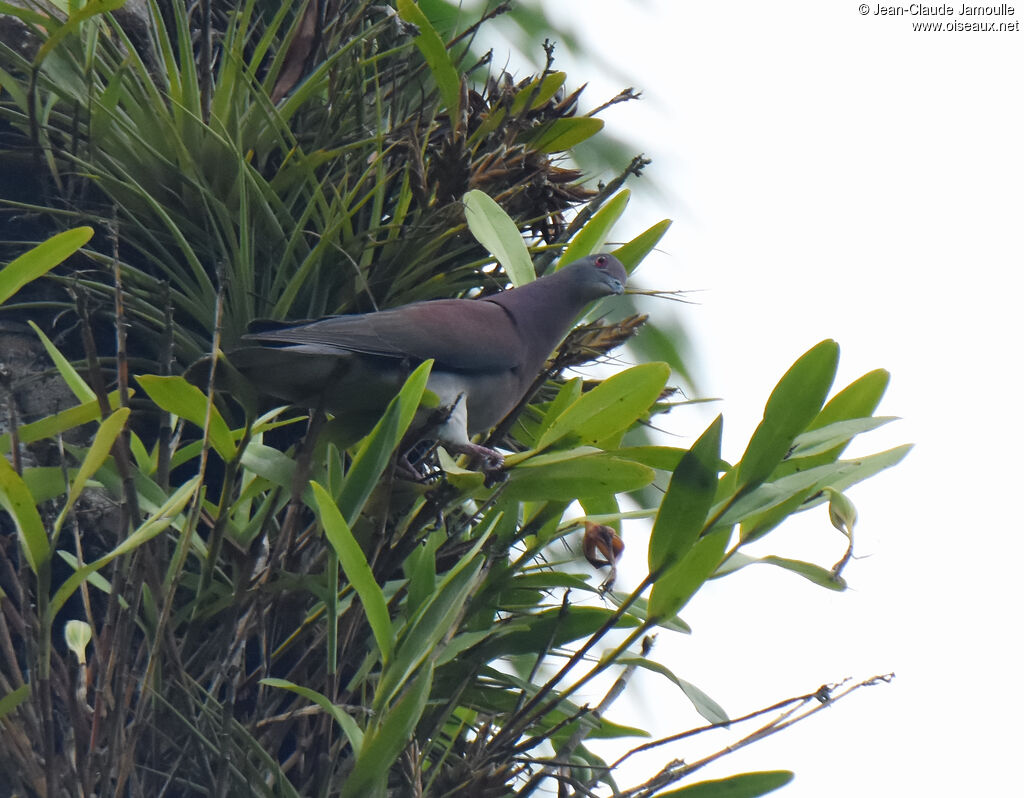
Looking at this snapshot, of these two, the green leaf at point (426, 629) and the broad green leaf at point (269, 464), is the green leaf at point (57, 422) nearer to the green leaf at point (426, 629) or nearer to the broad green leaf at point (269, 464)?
the broad green leaf at point (269, 464)

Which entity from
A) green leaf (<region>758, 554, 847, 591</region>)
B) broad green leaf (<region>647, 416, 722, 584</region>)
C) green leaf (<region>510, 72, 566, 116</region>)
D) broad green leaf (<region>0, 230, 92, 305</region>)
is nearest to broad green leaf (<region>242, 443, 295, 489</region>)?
broad green leaf (<region>0, 230, 92, 305</region>)

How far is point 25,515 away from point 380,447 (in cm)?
26

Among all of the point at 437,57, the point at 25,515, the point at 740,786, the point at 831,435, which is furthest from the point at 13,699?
the point at 437,57

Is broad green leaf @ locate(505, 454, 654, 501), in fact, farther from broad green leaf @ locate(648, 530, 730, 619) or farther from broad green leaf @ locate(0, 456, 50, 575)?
broad green leaf @ locate(0, 456, 50, 575)

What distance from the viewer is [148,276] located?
3.54 feet

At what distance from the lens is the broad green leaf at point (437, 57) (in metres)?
1.11

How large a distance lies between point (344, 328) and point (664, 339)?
620 millimetres

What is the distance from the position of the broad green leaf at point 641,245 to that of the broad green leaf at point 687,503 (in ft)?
1.50

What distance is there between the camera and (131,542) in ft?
2.32

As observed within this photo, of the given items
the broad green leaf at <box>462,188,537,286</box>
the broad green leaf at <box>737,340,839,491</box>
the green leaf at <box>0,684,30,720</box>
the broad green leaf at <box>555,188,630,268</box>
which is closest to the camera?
the green leaf at <box>0,684,30,720</box>

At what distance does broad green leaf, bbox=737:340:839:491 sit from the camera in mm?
777

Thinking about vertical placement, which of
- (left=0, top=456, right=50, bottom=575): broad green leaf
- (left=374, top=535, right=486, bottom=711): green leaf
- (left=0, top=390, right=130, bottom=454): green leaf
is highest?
(left=374, top=535, right=486, bottom=711): green leaf

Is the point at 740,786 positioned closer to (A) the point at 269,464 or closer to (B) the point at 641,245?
(A) the point at 269,464

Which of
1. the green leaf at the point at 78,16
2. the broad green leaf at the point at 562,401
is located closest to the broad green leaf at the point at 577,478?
the broad green leaf at the point at 562,401
